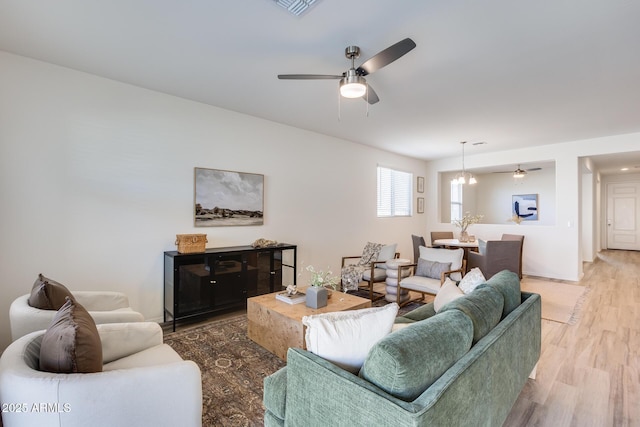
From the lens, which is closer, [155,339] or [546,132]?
[155,339]

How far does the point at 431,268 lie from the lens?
4.02 m

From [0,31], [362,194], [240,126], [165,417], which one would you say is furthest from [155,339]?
[362,194]

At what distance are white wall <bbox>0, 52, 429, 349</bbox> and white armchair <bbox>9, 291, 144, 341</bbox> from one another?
725 millimetres

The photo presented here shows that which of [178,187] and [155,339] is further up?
[178,187]

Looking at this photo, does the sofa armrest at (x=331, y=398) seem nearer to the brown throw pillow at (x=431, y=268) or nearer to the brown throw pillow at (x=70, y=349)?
the brown throw pillow at (x=70, y=349)

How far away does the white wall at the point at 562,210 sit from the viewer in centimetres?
538

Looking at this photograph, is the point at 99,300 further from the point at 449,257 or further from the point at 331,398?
the point at 449,257

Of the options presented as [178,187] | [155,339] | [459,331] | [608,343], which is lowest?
[608,343]

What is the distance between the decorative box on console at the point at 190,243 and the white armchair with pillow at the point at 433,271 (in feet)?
8.35

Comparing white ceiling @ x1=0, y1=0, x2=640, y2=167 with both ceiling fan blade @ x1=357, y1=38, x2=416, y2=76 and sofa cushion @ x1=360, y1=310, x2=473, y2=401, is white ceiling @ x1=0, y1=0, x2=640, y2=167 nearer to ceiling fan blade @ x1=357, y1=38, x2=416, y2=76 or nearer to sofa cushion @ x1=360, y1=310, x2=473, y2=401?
ceiling fan blade @ x1=357, y1=38, x2=416, y2=76

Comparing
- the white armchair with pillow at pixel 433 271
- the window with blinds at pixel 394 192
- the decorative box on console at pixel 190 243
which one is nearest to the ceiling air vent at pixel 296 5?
the decorative box on console at pixel 190 243

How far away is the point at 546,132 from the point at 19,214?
23.1 feet

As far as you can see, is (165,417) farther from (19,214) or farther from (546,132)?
(546,132)

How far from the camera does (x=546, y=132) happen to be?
5008 millimetres
